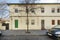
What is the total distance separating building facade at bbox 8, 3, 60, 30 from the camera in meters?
47.5

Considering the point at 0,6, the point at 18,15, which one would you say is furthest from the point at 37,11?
the point at 0,6

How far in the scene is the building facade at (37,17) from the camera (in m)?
47.5

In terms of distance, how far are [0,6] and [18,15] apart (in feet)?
56.0

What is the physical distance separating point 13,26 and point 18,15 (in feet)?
9.02

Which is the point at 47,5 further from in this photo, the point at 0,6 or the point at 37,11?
the point at 0,6

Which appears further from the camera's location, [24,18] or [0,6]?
[24,18]

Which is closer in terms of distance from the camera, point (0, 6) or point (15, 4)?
point (0, 6)

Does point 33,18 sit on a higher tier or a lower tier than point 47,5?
lower

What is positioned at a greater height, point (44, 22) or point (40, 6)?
point (40, 6)

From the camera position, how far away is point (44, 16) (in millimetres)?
47438

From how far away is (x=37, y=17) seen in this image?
47.6m

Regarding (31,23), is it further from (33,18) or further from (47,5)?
(47,5)

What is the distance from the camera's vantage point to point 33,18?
157 feet

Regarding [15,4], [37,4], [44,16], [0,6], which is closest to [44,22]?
[44,16]
